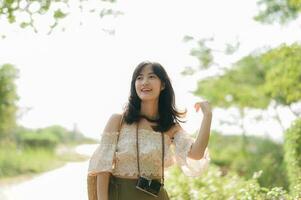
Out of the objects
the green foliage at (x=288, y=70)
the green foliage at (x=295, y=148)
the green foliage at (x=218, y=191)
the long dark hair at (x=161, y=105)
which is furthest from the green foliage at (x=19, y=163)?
the long dark hair at (x=161, y=105)

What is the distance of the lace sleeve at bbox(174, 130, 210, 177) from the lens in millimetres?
3109

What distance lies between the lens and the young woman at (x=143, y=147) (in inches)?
119

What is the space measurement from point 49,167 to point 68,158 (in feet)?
16.5

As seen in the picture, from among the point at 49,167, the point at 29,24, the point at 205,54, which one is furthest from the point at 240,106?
the point at 29,24

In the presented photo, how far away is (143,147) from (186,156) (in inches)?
10.1

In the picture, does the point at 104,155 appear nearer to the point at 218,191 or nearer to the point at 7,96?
the point at 218,191

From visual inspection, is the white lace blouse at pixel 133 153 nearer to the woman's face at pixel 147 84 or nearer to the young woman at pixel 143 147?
the young woman at pixel 143 147

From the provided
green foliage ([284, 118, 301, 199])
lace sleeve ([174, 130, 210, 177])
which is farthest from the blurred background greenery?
lace sleeve ([174, 130, 210, 177])

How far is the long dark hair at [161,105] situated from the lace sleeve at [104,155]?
0.14 metres

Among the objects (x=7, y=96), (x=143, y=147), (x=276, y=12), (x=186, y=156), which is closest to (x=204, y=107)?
(x=186, y=156)

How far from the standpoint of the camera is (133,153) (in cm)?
302

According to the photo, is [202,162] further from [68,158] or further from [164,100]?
[68,158]

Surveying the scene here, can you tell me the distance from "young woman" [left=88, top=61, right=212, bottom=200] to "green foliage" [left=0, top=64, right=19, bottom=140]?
18677 millimetres

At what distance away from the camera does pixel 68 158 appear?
82.8 ft
